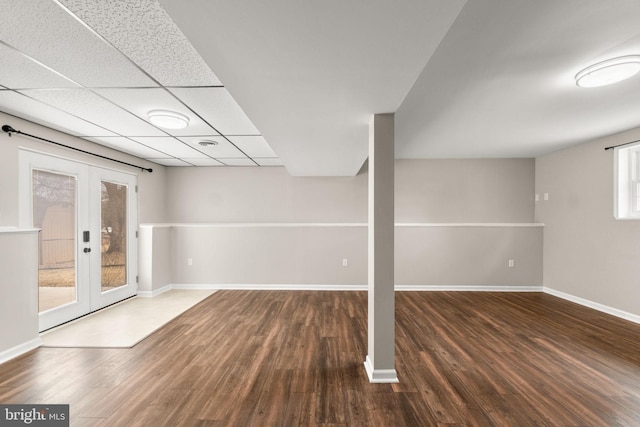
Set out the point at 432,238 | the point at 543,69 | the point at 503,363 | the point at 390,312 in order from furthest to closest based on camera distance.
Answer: the point at 432,238
the point at 503,363
the point at 390,312
the point at 543,69

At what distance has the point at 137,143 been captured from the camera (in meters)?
3.88

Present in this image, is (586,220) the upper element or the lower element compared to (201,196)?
lower

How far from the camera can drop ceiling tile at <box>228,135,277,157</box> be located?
362 centimetres

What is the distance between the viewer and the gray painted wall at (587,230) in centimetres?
371

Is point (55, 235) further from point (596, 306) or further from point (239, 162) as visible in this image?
point (596, 306)

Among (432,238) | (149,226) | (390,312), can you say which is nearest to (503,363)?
(390,312)

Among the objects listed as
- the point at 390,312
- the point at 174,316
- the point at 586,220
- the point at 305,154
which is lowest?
the point at 174,316

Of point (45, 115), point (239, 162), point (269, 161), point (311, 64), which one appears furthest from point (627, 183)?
point (45, 115)

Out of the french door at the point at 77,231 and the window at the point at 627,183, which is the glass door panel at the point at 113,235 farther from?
the window at the point at 627,183

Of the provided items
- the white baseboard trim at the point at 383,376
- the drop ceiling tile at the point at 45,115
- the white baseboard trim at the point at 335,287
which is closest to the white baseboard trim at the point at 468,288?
the white baseboard trim at the point at 335,287

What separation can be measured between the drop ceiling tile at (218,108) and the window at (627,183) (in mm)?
4796

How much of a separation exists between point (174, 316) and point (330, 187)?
3.36 m

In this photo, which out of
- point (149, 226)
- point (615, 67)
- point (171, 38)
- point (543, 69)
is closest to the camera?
point (171, 38)

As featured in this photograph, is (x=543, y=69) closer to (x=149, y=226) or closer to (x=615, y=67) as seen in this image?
(x=615, y=67)
